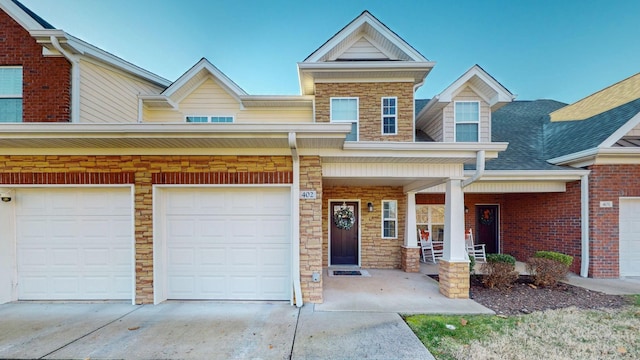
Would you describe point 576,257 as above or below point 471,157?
below

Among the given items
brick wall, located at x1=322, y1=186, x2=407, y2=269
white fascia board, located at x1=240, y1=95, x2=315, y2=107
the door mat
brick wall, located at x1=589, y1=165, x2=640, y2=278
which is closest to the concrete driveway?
the door mat

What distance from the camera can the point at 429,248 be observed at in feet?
29.8

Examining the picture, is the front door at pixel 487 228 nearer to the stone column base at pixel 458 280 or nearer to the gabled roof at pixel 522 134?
the gabled roof at pixel 522 134

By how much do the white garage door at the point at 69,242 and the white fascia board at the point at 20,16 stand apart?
3682mm

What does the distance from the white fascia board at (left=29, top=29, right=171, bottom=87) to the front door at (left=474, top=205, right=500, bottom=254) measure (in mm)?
11749

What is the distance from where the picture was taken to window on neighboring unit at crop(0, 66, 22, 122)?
5.92m

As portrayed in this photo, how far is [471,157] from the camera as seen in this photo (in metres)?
4.99

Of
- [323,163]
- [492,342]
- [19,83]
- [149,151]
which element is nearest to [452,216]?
[492,342]

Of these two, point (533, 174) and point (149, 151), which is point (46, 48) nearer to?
point (149, 151)

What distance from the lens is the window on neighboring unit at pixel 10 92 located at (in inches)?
233

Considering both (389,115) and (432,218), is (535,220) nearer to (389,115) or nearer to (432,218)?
(432,218)

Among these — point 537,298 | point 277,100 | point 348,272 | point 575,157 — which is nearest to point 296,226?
point 348,272

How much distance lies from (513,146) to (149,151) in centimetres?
1002

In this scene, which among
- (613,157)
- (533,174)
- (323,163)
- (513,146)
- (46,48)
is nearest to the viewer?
(323,163)
